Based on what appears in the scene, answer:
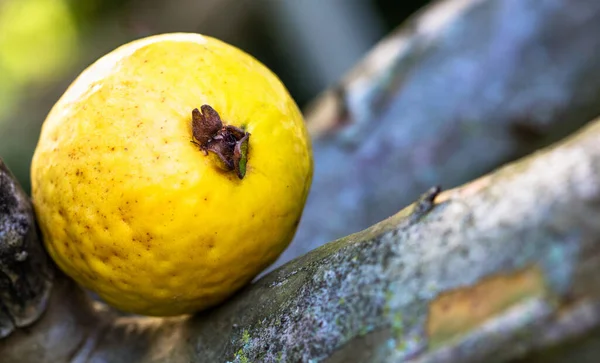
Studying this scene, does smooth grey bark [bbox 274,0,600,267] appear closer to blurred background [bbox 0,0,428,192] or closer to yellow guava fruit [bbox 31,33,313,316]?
yellow guava fruit [bbox 31,33,313,316]

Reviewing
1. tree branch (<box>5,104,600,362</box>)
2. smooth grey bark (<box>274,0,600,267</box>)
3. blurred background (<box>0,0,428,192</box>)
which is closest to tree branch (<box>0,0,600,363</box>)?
tree branch (<box>5,104,600,362</box>)

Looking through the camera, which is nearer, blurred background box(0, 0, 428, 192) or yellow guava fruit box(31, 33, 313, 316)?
yellow guava fruit box(31, 33, 313, 316)

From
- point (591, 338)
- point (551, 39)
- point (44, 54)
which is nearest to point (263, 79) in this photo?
point (591, 338)

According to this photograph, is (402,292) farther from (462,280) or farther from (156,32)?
(156,32)

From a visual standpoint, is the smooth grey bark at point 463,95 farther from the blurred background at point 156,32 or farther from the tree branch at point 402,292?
the blurred background at point 156,32

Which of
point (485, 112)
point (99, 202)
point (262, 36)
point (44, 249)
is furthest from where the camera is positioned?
point (262, 36)

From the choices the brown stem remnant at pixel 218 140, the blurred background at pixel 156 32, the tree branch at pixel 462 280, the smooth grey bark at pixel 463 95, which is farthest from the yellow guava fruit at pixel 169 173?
the blurred background at pixel 156 32

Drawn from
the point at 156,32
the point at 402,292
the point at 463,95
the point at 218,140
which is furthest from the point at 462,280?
the point at 156,32

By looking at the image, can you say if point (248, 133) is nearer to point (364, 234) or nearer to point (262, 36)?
point (364, 234)
